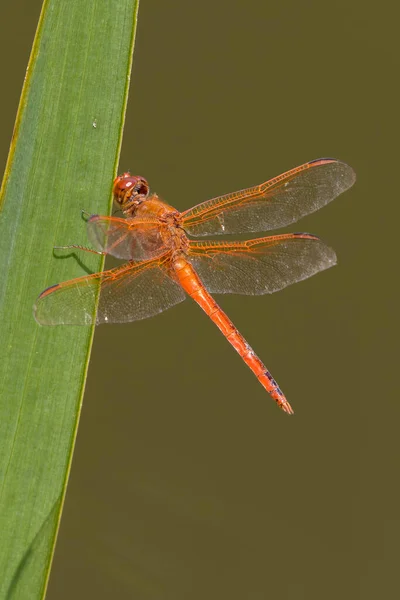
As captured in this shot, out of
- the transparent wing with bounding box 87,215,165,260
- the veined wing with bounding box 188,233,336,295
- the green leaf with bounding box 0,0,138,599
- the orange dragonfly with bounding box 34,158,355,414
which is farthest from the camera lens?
the veined wing with bounding box 188,233,336,295

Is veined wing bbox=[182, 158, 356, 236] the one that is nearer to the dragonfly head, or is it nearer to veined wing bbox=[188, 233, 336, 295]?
veined wing bbox=[188, 233, 336, 295]

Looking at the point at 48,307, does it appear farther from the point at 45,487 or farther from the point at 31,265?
the point at 45,487

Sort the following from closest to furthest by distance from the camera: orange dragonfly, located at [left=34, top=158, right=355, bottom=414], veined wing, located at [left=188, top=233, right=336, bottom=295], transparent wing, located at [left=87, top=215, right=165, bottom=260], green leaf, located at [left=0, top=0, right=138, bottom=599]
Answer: green leaf, located at [left=0, top=0, right=138, bottom=599] < transparent wing, located at [left=87, top=215, right=165, bottom=260] < orange dragonfly, located at [left=34, top=158, right=355, bottom=414] < veined wing, located at [left=188, top=233, right=336, bottom=295]

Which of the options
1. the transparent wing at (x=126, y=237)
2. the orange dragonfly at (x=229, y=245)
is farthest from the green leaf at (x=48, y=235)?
the orange dragonfly at (x=229, y=245)

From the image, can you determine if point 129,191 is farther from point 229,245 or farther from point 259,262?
point 259,262

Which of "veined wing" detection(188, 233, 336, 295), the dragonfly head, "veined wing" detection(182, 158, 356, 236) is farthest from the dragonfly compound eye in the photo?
"veined wing" detection(188, 233, 336, 295)

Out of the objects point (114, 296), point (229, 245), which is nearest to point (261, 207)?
point (229, 245)

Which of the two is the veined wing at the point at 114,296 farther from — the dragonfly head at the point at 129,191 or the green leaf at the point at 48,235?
the dragonfly head at the point at 129,191
